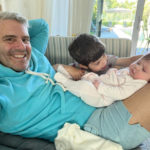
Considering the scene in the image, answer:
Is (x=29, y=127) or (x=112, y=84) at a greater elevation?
(x=112, y=84)

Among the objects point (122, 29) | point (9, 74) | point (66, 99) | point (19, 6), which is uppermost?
point (19, 6)

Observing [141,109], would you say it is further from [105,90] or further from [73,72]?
[73,72]

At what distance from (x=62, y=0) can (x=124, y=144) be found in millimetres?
2212

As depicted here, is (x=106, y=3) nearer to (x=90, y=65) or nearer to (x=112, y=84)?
(x=90, y=65)

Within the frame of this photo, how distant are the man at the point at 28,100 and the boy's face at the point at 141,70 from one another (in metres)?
0.19

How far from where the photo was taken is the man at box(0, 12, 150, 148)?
0.81 m

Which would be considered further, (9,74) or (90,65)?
(90,65)

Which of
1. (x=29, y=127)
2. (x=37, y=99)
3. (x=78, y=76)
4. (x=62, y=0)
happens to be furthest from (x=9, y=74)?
(x=62, y=0)

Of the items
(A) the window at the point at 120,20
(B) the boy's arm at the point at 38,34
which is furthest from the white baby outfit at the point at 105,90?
(A) the window at the point at 120,20

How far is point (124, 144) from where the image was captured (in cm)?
81

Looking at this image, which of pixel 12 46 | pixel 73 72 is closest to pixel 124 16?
pixel 73 72

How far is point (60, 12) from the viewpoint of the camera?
2361mm

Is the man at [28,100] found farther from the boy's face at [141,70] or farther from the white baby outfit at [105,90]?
the boy's face at [141,70]

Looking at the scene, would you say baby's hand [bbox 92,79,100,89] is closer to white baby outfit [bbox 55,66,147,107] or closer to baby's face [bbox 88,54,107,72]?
white baby outfit [bbox 55,66,147,107]
